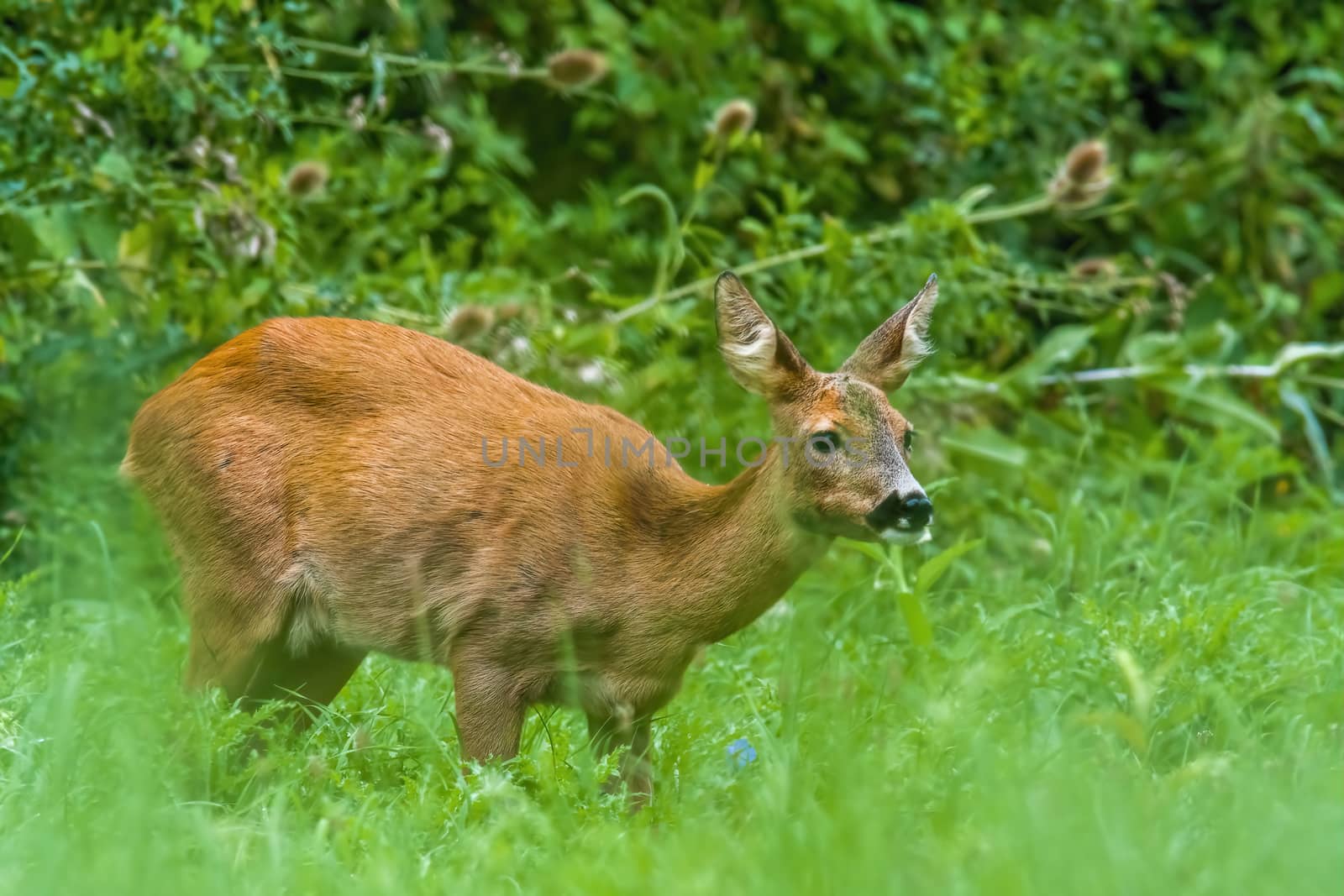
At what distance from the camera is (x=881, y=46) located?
7305 mm

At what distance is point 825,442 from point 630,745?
2.63ft

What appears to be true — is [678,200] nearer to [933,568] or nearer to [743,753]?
[933,568]

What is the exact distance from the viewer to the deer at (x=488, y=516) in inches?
148

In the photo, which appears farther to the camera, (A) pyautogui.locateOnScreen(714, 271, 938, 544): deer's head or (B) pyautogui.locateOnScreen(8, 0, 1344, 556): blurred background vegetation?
(B) pyautogui.locateOnScreen(8, 0, 1344, 556): blurred background vegetation

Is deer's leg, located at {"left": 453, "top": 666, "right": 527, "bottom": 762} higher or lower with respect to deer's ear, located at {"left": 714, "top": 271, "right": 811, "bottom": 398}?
lower

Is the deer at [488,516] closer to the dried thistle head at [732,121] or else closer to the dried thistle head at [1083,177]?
the dried thistle head at [732,121]

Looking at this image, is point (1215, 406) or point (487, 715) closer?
point (487, 715)

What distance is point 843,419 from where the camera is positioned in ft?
12.2

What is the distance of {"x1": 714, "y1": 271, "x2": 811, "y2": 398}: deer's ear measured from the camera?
3.83 m

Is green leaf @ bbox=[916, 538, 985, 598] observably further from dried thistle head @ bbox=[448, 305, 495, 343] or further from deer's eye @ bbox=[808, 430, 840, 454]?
dried thistle head @ bbox=[448, 305, 495, 343]

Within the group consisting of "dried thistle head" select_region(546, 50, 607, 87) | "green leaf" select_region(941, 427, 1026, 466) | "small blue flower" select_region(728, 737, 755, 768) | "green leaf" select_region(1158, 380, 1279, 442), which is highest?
"dried thistle head" select_region(546, 50, 607, 87)

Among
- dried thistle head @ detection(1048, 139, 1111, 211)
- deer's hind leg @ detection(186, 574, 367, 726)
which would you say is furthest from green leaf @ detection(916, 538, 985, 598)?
dried thistle head @ detection(1048, 139, 1111, 211)

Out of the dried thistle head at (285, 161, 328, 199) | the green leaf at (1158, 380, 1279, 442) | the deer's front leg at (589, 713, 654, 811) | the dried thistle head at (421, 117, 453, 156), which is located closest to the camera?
the deer's front leg at (589, 713, 654, 811)

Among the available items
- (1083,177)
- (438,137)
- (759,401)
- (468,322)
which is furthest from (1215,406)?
(438,137)
